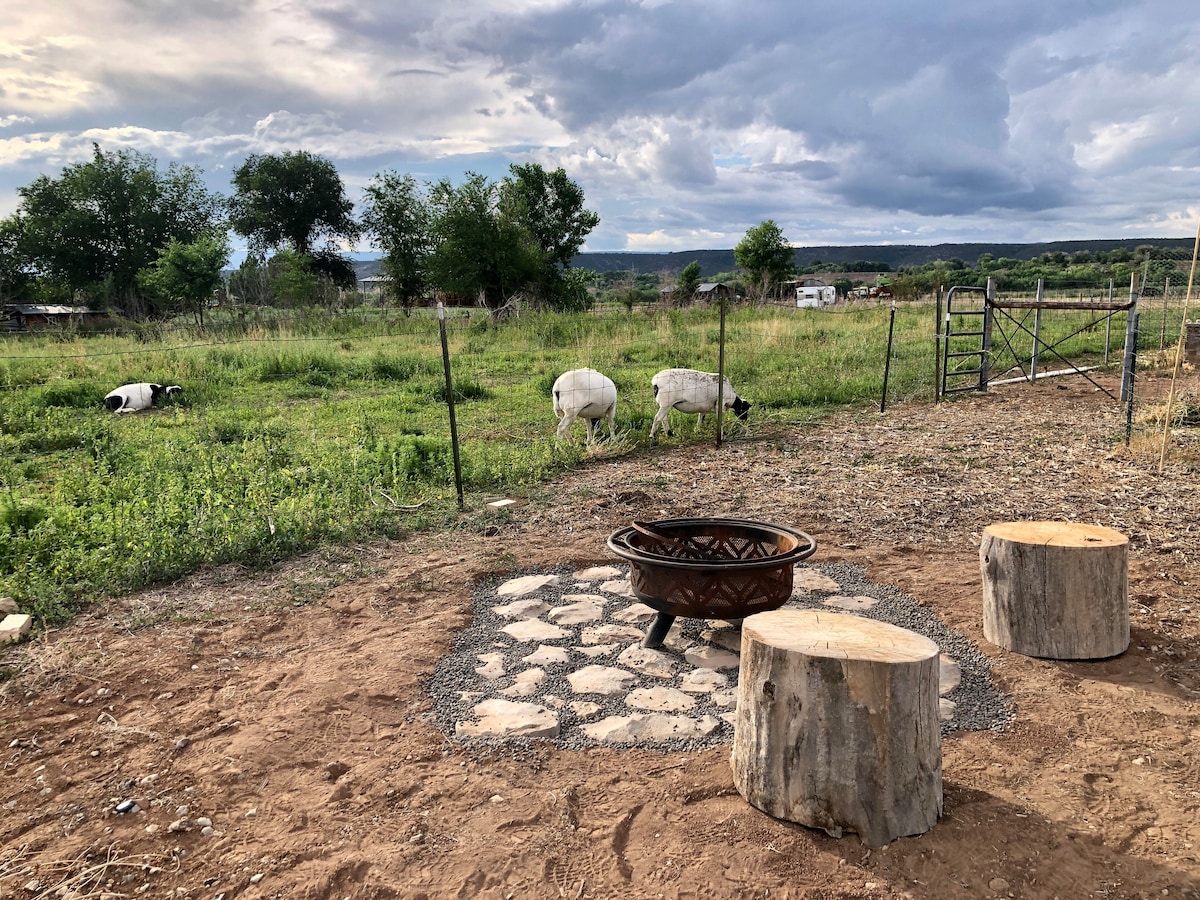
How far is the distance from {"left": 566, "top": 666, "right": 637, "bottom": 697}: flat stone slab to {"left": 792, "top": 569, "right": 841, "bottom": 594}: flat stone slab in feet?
4.67

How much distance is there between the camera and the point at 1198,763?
8.86 ft

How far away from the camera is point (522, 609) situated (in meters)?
4.19

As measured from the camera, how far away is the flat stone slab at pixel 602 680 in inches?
131

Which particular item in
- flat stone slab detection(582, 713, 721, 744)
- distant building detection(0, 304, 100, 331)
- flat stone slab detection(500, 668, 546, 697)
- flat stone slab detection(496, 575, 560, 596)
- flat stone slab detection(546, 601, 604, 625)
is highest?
distant building detection(0, 304, 100, 331)

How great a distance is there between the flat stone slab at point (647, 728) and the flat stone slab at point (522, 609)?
1.12 metres

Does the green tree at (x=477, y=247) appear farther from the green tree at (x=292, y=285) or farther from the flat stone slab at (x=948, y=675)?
the flat stone slab at (x=948, y=675)

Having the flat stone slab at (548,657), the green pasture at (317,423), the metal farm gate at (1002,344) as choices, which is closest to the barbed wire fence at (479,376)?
the green pasture at (317,423)

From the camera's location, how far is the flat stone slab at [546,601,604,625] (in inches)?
160

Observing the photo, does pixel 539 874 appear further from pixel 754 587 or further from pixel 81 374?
pixel 81 374

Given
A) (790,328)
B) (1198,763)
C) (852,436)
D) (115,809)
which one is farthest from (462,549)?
(790,328)

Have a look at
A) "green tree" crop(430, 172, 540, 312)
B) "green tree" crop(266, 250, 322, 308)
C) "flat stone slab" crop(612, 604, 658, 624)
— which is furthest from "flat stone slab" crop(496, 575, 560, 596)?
"green tree" crop(266, 250, 322, 308)

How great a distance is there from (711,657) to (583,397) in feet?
15.5

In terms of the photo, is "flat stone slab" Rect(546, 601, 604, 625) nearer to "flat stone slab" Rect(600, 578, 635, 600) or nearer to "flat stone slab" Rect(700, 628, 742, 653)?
"flat stone slab" Rect(600, 578, 635, 600)

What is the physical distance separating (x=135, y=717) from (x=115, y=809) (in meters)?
0.65
